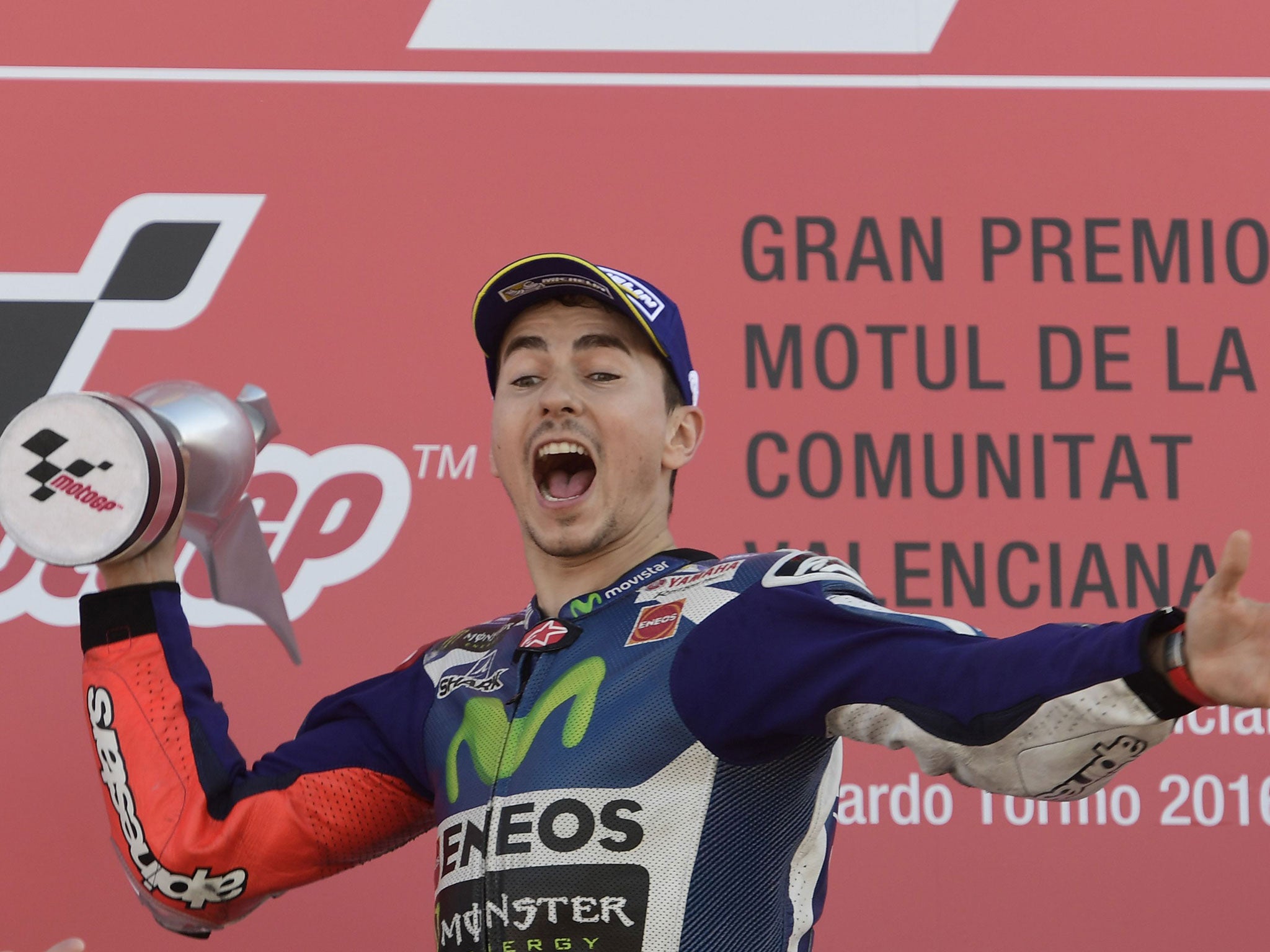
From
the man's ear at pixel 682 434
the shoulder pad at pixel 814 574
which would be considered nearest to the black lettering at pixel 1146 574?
the man's ear at pixel 682 434

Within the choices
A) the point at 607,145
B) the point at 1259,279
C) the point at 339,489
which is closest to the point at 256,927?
the point at 339,489

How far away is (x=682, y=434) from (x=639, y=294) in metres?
0.15

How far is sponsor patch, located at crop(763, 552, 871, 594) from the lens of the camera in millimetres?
1229

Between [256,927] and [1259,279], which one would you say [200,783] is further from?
[1259,279]

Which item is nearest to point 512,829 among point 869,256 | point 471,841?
point 471,841

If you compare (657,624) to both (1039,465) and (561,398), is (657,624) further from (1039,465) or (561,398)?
(1039,465)

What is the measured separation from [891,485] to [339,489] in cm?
69

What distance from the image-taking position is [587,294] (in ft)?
4.86

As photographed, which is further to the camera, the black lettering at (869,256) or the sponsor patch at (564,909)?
the black lettering at (869,256)

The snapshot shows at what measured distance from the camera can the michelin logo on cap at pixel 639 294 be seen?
1437 mm

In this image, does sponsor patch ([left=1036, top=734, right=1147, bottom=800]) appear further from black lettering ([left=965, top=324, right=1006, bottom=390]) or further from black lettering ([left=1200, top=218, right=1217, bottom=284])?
black lettering ([left=1200, top=218, right=1217, bottom=284])

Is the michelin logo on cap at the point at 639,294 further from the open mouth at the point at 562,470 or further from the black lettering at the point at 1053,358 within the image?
the black lettering at the point at 1053,358

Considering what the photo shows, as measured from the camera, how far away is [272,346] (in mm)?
1984

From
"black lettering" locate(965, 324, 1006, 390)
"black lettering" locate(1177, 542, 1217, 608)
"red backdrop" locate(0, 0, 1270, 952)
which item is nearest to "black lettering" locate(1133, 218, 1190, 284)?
"red backdrop" locate(0, 0, 1270, 952)
